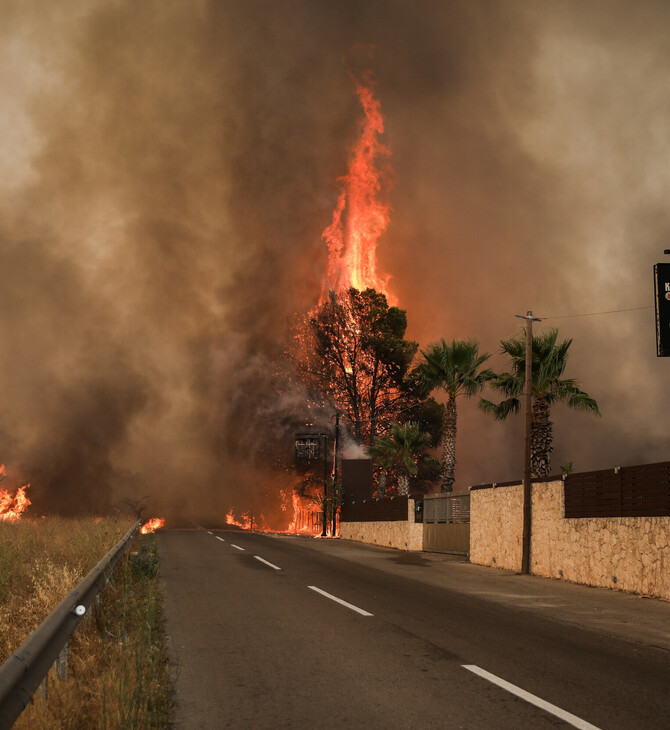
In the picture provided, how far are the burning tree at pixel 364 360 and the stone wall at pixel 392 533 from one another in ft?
74.7

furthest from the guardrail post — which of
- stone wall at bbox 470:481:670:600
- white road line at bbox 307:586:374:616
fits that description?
stone wall at bbox 470:481:670:600

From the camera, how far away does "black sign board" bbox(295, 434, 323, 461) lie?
73688 millimetres

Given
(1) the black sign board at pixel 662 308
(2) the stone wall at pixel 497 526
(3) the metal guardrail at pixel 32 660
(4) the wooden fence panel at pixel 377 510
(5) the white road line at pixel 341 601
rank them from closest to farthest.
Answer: (3) the metal guardrail at pixel 32 660 < (5) the white road line at pixel 341 601 < (1) the black sign board at pixel 662 308 < (2) the stone wall at pixel 497 526 < (4) the wooden fence panel at pixel 377 510

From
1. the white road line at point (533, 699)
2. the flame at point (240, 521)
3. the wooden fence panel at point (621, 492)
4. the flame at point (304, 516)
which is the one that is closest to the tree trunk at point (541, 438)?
the wooden fence panel at point (621, 492)

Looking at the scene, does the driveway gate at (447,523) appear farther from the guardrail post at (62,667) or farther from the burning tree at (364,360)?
the burning tree at (364,360)

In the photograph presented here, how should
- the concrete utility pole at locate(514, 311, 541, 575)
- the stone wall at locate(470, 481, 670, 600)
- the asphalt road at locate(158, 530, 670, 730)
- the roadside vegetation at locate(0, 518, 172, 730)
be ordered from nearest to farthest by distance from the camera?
the roadside vegetation at locate(0, 518, 172, 730)
the asphalt road at locate(158, 530, 670, 730)
the stone wall at locate(470, 481, 670, 600)
the concrete utility pole at locate(514, 311, 541, 575)

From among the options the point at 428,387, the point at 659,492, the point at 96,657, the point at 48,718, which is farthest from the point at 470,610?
the point at 428,387

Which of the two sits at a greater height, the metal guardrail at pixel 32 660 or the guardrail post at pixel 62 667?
the metal guardrail at pixel 32 660

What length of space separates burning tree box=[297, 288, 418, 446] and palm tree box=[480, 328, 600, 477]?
41.5m

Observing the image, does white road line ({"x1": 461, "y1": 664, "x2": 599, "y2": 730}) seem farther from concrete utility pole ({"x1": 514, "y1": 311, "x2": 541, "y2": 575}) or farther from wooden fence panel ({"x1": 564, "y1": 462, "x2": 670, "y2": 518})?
concrete utility pole ({"x1": 514, "y1": 311, "x2": 541, "y2": 575})

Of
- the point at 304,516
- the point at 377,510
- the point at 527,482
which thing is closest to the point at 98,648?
→ the point at 527,482

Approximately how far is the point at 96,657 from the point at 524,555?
15.7 meters

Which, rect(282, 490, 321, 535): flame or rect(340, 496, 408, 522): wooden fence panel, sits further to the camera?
rect(282, 490, 321, 535): flame

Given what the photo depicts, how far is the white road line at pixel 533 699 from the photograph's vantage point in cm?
544
